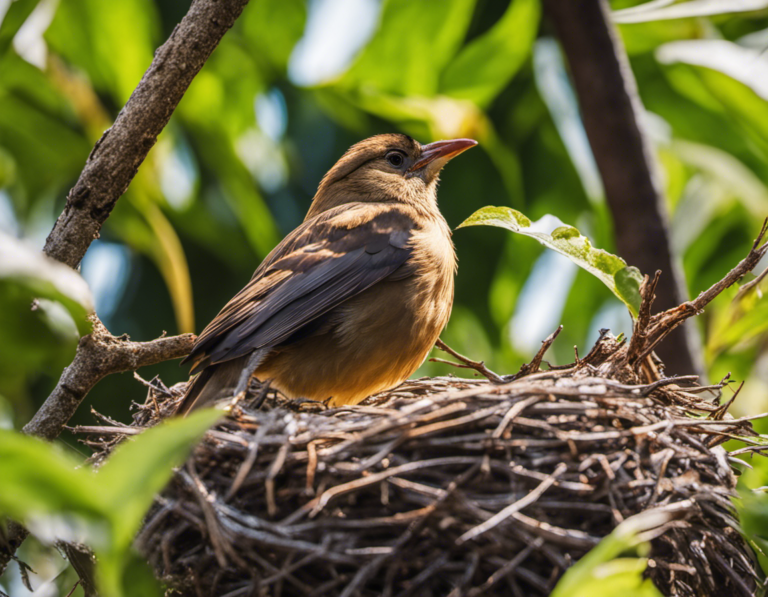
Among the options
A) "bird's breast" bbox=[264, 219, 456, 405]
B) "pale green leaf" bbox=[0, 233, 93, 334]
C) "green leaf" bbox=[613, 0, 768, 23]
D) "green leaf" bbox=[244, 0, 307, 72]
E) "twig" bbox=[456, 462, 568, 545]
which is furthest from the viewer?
"green leaf" bbox=[244, 0, 307, 72]

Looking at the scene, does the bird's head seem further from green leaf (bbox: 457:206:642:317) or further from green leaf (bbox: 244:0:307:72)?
green leaf (bbox: 244:0:307:72)

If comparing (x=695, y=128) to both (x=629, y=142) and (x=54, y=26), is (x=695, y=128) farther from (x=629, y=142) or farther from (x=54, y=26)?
(x=54, y=26)

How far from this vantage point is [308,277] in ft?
10.2

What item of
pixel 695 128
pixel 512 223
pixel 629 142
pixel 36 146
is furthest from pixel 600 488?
pixel 36 146

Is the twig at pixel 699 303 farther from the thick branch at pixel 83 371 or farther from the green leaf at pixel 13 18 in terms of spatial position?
the green leaf at pixel 13 18

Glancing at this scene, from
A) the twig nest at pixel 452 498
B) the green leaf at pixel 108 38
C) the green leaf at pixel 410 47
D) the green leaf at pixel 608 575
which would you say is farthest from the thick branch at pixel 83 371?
the green leaf at pixel 410 47

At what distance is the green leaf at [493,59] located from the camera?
5.21m

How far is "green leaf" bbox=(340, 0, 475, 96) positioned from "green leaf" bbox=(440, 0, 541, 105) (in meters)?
0.13

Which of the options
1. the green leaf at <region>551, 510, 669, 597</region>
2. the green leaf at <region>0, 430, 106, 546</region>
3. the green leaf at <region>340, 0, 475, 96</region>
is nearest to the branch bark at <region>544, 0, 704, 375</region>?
the green leaf at <region>340, 0, 475, 96</region>

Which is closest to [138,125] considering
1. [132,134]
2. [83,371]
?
[132,134]

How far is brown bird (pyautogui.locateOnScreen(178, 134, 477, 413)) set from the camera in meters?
2.96

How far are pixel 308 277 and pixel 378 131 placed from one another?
9.90ft

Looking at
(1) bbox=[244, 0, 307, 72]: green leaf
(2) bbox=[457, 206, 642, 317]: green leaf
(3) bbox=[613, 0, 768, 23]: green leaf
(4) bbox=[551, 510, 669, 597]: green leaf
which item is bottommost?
(4) bbox=[551, 510, 669, 597]: green leaf

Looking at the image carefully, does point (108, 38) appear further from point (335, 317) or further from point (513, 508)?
point (513, 508)
